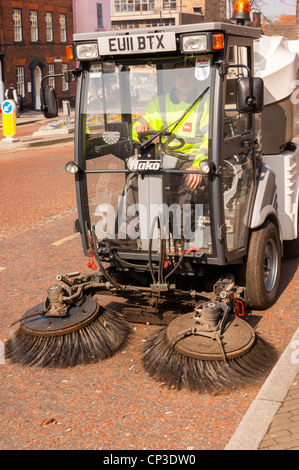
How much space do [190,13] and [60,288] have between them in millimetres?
75950

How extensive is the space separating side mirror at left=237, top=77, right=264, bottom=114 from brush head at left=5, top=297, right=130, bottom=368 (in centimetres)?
216

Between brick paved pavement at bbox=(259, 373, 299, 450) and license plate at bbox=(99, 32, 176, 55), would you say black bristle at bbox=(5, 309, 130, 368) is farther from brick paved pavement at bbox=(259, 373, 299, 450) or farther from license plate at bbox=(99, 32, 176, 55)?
license plate at bbox=(99, 32, 176, 55)

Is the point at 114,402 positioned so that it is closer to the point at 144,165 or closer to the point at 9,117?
the point at 144,165

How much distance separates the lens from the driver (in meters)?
5.49

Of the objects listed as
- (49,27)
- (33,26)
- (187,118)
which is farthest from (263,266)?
(49,27)

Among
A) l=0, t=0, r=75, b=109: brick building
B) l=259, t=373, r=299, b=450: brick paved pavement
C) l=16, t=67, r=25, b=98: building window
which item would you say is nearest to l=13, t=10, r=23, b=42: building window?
l=0, t=0, r=75, b=109: brick building

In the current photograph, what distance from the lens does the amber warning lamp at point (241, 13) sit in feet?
22.3

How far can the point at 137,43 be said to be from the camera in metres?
5.52

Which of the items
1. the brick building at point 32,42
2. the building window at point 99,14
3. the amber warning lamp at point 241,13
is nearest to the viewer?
the amber warning lamp at point 241,13

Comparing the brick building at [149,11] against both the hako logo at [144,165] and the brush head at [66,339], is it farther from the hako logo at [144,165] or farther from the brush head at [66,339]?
the brush head at [66,339]

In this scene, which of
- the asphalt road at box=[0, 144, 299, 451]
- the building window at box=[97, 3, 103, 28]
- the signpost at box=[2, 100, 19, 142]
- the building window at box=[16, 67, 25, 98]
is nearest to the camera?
the asphalt road at box=[0, 144, 299, 451]

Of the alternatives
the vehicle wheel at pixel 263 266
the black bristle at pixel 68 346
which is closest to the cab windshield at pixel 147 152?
the vehicle wheel at pixel 263 266

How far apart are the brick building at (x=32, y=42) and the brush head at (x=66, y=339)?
3470 centimetres
